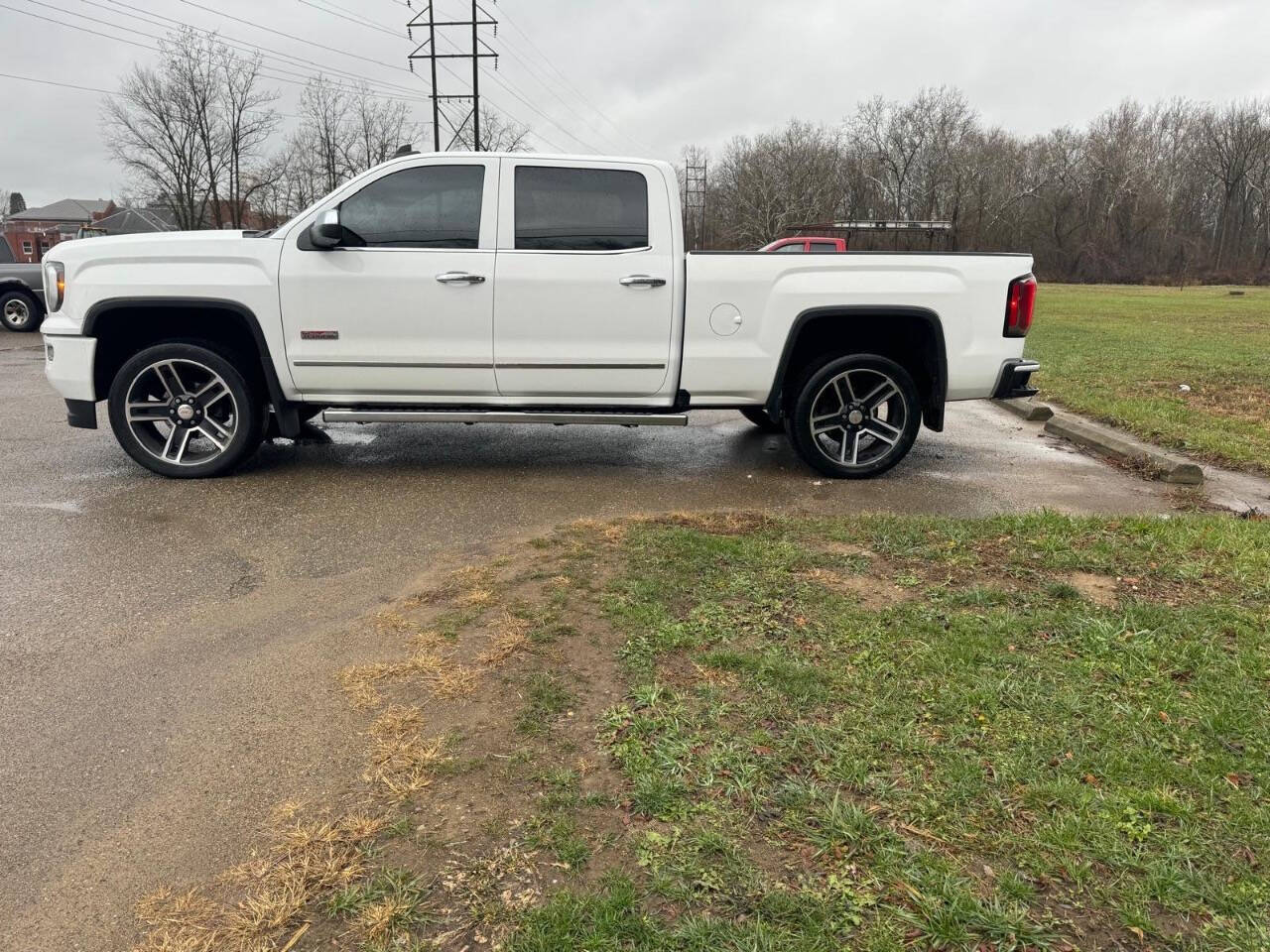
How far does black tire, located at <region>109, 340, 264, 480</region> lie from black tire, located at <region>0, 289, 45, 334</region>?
1386cm

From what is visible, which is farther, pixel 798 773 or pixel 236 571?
pixel 236 571

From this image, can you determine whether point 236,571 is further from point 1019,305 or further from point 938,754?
point 1019,305

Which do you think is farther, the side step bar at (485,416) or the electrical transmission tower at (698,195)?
the electrical transmission tower at (698,195)

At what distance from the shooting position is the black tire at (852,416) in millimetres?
6078

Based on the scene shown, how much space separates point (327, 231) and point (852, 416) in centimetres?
370

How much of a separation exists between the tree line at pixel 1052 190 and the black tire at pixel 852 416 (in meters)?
63.6

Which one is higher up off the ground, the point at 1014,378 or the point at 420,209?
the point at 420,209

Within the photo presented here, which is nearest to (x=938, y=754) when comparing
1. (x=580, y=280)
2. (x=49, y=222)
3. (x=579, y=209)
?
(x=580, y=280)

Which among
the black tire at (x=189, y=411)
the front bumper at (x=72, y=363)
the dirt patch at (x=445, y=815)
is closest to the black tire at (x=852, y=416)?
the dirt patch at (x=445, y=815)

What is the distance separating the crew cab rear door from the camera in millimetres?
5746

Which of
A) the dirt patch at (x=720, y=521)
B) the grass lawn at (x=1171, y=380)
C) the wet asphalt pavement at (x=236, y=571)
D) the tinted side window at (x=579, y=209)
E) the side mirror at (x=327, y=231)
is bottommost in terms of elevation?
the wet asphalt pavement at (x=236, y=571)

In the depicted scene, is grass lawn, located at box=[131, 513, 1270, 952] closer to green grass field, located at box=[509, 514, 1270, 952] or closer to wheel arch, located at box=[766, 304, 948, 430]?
green grass field, located at box=[509, 514, 1270, 952]

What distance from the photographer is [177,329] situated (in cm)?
598

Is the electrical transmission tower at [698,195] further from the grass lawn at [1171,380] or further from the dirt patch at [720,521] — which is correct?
the dirt patch at [720,521]
